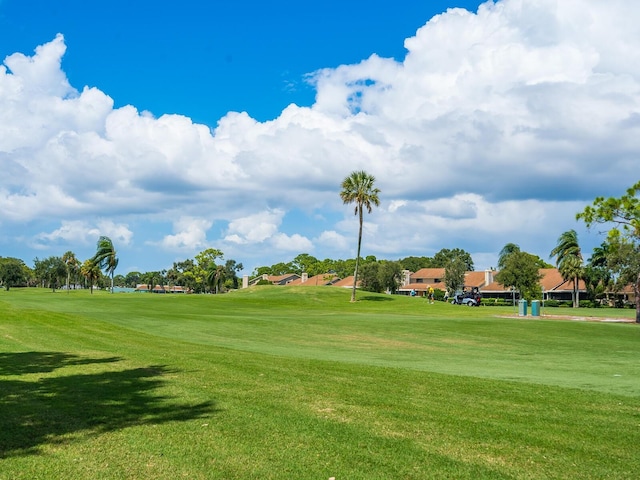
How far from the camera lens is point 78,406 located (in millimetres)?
9688

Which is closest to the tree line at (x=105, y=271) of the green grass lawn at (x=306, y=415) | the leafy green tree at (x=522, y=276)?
the leafy green tree at (x=522, y=276)

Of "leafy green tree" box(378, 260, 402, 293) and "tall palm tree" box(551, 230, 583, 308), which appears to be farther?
"leafy green tree" box(378, 260, 402, 293)

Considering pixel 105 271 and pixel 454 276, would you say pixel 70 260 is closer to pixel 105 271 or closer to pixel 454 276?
pixel 105 271

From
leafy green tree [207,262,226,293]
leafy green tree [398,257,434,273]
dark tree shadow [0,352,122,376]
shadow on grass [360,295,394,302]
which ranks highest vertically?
leafy green tree [398,257,434,273]

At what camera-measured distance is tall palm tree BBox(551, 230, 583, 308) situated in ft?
325

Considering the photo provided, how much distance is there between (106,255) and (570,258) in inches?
3687

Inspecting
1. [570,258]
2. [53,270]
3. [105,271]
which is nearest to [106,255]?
[105,271]

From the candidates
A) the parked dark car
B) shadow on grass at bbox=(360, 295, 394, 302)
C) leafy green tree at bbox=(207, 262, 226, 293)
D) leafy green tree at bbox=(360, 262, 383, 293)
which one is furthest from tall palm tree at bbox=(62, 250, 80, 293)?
the parked dark car

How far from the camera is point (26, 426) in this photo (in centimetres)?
839

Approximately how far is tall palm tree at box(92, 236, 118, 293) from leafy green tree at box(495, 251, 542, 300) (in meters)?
80.7

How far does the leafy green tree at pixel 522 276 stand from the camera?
96.9 metres

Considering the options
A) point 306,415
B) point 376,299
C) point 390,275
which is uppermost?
point 390,275

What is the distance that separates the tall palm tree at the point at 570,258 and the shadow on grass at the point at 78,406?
3648 inches

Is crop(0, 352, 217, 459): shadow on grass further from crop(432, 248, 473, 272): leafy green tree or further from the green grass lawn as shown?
crop(432, 248, 473, 272): leafy green tree
